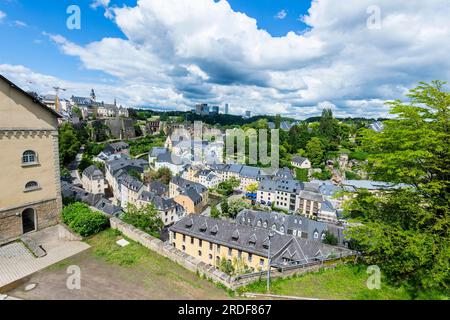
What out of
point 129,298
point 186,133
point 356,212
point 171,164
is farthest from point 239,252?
point 186,133

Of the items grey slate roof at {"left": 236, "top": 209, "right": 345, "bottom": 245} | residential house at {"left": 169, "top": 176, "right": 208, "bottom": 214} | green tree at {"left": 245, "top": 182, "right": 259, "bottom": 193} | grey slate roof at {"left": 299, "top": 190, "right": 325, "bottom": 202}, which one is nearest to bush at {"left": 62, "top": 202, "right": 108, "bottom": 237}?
grey slate roof at {"left": 236, "top": 209, "right": 345, "bottom": 245}

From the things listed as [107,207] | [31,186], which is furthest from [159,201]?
[31,186]

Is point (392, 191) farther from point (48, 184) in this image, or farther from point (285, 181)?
point (285, 181)

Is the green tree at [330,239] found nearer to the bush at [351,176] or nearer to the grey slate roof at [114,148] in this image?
the bush at [351,176]

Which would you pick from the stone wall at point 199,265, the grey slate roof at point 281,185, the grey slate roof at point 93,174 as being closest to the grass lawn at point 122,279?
the stone wall at point 199,265

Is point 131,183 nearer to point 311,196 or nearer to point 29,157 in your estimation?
point 29,157

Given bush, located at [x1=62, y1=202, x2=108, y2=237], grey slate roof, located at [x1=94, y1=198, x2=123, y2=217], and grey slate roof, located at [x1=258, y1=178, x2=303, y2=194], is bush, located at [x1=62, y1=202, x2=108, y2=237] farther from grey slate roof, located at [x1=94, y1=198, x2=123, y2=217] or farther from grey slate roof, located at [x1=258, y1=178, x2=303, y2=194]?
grey slate roof, located at [x1=258, y1=178, x2=303, y2=194]
